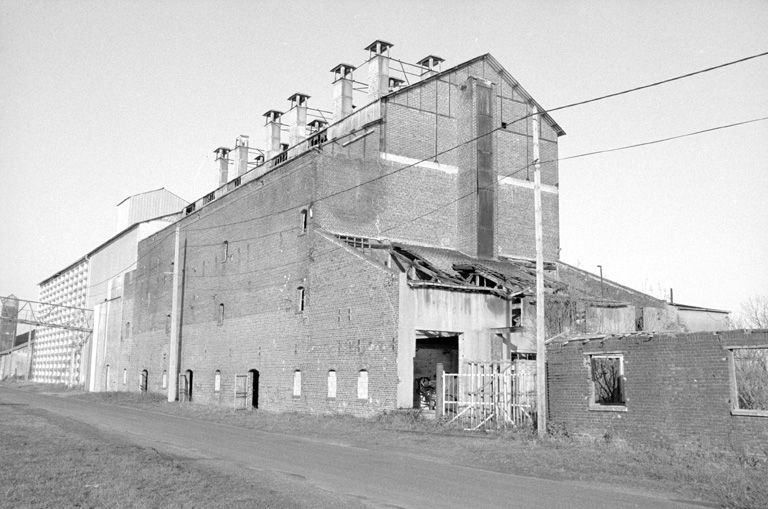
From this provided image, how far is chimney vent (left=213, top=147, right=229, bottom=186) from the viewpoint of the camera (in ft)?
167

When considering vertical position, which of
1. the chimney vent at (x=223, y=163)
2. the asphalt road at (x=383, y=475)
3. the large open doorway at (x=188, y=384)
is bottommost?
the asphalt road at (x=383, y=475)

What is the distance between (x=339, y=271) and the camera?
28.4 metres

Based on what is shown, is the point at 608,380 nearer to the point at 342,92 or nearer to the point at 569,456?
the point at 569,456

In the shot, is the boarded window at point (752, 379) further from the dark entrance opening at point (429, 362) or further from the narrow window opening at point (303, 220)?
the narrow window opening at point (303, 220)

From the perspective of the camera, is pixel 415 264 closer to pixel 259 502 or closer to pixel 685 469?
pixel 685 469

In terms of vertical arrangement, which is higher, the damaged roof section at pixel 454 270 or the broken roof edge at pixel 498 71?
the broken roof edge at pixel 498 71

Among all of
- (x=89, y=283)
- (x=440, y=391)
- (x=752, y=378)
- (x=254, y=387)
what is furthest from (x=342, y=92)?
(x=89, y=283)

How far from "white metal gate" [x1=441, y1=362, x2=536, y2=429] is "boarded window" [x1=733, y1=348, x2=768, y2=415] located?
552 cm

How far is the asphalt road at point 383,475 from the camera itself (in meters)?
10.8

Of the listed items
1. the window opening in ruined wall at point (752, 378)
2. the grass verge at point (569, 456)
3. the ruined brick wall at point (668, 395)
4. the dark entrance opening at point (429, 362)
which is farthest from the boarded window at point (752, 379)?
the dark entrance opening at point (429, 362)

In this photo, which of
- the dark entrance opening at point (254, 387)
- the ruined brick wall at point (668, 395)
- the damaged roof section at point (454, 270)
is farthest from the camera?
the dark entrance opening at point (254, 387)

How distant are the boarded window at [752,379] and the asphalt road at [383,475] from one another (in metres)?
8.36

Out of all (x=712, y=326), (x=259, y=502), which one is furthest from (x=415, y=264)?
(x=259, y=502)

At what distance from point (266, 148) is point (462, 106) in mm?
15012
